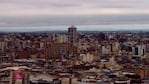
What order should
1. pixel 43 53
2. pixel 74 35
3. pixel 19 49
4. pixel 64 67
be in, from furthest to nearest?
pixel 74 35
pixel 19 49
pixel 43 53
pixel 64 67

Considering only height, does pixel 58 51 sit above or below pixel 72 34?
below

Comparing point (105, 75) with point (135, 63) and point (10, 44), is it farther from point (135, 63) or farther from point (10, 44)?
point (10, 44)

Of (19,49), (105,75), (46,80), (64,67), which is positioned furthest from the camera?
(19,49)

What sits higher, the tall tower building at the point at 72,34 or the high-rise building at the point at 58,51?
the tall tower building at the point at 72,34

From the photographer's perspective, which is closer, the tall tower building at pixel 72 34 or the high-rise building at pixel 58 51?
the high-rise building at pixel 58 51

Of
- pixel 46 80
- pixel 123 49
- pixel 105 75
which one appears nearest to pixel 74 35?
pixel 123 49

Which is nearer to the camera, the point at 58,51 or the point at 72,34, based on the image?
the point at 58,51

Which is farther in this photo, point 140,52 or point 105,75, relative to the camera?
point 140,52

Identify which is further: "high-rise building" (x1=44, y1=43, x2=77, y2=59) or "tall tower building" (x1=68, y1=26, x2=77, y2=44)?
"tall tower building" (x1=68, y1=26, x2=77, y2=44)

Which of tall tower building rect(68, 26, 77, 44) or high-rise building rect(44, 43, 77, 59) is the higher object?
tall tower building rect(68, 26, 77, 44)
